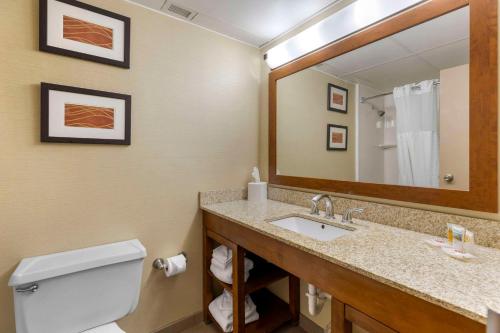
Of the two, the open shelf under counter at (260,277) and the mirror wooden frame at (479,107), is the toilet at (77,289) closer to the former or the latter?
A: the open shelf under counter at (260,277)

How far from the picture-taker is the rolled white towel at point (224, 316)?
1513mm

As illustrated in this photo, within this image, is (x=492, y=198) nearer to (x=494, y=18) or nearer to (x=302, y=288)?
(x=494, y=18)

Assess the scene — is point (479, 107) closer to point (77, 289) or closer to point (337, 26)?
point (337, 26)

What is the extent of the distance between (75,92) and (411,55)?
5.67ft

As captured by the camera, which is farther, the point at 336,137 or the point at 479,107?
the point at 336,137

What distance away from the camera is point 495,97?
3.08 ft

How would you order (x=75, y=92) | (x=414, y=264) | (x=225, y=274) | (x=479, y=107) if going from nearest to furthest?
(x=414, y=264) → (x=479, y=107) → (x=75, y=92) → (x=225, y=274)

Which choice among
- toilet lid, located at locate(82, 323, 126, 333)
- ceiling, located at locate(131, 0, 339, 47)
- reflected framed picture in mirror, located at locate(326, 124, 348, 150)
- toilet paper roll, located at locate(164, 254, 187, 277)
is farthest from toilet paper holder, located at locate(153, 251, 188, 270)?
ceiling, located at locate(131, 0, 339, 47)

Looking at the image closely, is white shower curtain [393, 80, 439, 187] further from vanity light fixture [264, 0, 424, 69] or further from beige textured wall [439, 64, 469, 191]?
vanity light fixture [264, 0, 424, 69]

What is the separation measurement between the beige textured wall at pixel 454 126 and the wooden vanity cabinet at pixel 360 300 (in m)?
0.63

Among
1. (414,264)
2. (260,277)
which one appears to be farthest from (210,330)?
(414,264)

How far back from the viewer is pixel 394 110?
1.28 m

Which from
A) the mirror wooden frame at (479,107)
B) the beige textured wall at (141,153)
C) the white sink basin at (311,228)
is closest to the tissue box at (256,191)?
the beige textured wall at (141,153)

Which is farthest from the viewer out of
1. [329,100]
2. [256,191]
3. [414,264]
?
[256,191]
